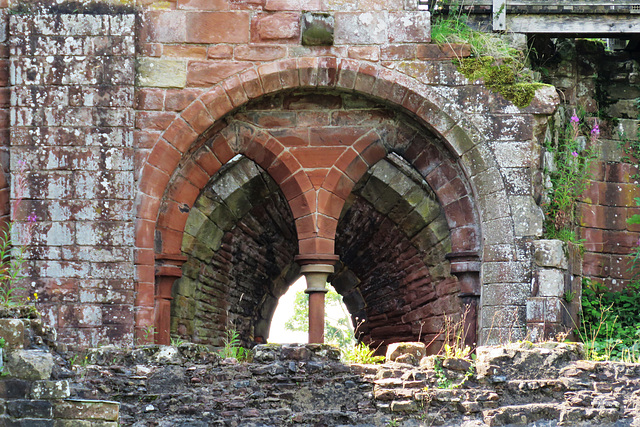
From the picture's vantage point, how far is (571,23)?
10.4 meters

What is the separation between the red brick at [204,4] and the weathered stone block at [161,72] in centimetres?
52

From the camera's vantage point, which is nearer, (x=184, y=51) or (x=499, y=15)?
(x=184, y=51)

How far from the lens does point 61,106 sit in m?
9.65

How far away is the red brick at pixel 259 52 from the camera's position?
32.6ft

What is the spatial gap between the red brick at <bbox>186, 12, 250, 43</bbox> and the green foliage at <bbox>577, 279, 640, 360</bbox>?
4.06 metres

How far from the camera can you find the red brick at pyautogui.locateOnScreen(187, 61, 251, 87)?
9.87 m

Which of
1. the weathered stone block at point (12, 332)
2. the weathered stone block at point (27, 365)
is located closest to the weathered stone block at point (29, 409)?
the weathered stone block at point (27, 365)

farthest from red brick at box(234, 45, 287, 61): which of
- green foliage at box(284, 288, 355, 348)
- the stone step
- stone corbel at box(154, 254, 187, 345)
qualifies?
green foliage at box(284, 288, 355, 348)

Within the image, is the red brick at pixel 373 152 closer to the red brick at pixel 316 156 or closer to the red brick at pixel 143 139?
the red brick at pixel 316 156

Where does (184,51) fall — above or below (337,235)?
above

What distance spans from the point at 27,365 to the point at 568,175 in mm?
5644

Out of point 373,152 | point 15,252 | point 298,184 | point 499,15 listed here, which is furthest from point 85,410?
point 499,15

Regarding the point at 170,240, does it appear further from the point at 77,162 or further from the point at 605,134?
the point at 605,134

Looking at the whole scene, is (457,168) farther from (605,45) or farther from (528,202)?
(605,45)
